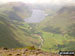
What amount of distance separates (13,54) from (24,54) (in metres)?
2.85

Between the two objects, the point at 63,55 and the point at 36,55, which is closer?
the point at 36,55

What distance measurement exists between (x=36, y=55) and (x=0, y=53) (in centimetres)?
924

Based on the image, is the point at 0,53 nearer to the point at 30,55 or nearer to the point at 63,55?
the point at 30,55

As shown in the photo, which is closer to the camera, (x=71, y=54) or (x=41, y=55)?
(x=41, y=55)

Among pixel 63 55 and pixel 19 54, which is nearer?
pixel 19 54

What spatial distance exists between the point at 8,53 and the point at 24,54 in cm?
442

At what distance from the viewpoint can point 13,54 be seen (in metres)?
44.3

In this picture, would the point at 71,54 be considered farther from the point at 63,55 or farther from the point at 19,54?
the point at 19,54

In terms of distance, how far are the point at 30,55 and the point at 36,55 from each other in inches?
64.3

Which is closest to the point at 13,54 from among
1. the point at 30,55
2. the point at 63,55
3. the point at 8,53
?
the point at 8,53

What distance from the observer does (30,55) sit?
1677 inches

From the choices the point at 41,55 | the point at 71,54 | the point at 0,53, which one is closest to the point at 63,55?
the point at 71,54

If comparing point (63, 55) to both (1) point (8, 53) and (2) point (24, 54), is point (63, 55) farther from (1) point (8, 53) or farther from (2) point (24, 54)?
(1) point (8, 53)

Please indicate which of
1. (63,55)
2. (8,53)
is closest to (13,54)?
(8,53)
